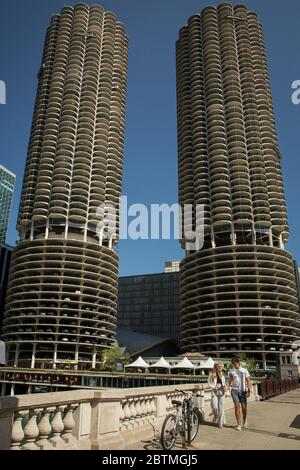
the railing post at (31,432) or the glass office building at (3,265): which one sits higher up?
the glass office building at (3,265)

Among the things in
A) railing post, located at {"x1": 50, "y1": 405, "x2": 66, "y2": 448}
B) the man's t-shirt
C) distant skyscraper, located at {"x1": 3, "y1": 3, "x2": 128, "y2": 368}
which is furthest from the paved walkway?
distant skyscraper, located at {"x1": 3, "y1": 3, "x2": 128, "y2": 368}

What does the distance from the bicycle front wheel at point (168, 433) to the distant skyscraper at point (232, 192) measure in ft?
336

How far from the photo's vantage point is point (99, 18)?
516ft

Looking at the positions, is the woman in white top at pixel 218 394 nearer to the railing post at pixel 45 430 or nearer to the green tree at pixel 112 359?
the railing post at pixel 45 430

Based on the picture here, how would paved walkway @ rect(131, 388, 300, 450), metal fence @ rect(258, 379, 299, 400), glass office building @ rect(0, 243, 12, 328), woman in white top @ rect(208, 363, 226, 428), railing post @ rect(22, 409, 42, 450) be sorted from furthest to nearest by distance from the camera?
glass office building @ rect(0, 243, 12, 328), metal fence @ rect(258, 379, 299, 400), woman in white top @ rect(208, 363, 226, 428), paved walkway @ rect(131, 388, 300, 450), railing post @ rect(22, 409, 42, 450)

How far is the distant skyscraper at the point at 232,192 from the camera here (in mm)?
113312

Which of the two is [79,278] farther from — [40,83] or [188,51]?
[188,51]

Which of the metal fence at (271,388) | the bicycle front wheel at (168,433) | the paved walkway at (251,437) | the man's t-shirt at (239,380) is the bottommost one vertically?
the paved walkway at (251,437)

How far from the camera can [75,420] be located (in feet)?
31.6

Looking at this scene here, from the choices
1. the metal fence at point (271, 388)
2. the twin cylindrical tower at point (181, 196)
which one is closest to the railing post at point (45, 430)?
the metal fence at point (271, 388)

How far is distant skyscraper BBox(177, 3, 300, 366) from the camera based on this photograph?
372 ft

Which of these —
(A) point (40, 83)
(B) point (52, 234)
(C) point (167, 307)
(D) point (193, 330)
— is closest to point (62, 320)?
(B) point (52, 234)

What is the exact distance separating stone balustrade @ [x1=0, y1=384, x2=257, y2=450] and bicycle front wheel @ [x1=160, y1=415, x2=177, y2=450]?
42.6 inches
